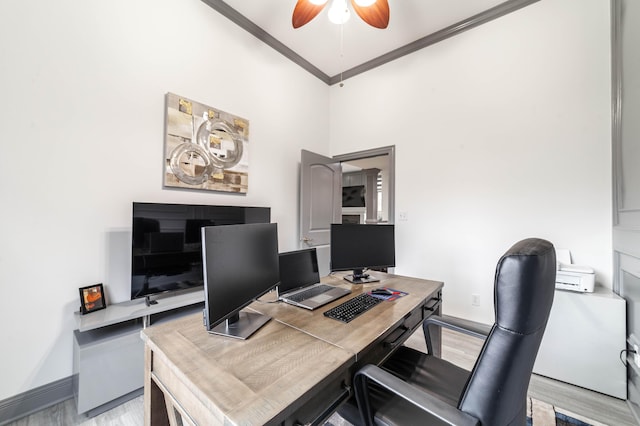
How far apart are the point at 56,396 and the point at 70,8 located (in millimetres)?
2654

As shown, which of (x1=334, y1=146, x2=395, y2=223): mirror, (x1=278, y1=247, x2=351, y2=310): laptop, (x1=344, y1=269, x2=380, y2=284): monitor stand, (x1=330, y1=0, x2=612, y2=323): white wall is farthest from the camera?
(x1=334, y1=146, x2=395, y2=223): mirror

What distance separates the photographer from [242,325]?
3.66 feet

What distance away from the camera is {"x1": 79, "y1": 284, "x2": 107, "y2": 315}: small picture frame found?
5.73ft

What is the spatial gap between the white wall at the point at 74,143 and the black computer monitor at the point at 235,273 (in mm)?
1431

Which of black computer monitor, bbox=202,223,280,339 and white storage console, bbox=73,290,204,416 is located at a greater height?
black computer monitor, bbox=202,223,280,339

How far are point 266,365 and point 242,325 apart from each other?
12.5 inches

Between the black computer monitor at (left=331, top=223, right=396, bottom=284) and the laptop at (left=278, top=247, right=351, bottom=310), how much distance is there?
0.25 meters

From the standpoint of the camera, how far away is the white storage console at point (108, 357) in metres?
1.56

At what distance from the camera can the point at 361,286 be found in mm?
1785

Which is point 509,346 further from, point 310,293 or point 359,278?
point 359,278

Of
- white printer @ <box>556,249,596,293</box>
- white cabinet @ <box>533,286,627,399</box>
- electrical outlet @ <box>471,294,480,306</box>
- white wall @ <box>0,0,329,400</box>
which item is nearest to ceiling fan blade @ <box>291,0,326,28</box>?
white wall @ <box>0,0,329,400</box>

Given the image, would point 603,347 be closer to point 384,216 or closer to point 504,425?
point 504,425

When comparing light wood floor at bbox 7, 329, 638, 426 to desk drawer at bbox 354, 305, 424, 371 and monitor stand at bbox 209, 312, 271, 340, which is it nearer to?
desk drawer at bbox 354, 305, 424, 371

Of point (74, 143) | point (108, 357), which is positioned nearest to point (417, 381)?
point (108, 357)
